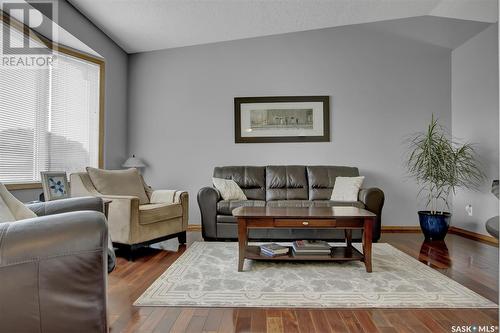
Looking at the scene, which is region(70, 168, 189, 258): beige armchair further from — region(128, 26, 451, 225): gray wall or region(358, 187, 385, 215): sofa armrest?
region(358, 187, 385, 215): sofa armrest

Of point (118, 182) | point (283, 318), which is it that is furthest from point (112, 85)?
point (283, 318)

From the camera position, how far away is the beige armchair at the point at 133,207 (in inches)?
115

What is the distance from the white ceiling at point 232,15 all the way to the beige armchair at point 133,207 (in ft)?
5.98

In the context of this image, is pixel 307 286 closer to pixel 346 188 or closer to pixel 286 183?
pixel 346 188

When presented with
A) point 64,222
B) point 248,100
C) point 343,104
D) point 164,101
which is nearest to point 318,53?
point 343,104

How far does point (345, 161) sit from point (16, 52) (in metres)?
4.11

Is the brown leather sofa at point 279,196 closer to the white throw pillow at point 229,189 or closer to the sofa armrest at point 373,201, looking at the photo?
the sofa armrest at point 373,201

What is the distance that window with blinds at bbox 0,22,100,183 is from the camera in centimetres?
287

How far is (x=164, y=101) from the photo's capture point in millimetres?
4613

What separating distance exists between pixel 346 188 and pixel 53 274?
11.0ft

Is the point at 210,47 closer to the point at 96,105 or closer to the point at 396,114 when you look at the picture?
the point at 96,105

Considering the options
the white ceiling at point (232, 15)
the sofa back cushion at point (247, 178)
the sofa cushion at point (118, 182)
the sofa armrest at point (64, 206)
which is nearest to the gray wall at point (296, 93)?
the white ceiling at point (232, 15)

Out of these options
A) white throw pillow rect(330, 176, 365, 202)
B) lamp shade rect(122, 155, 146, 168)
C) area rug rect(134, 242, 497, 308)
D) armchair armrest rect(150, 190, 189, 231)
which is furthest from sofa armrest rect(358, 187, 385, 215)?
lamp shade rect(122, 155, 146, 168)

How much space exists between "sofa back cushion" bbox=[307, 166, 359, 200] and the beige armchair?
167 centimetres
